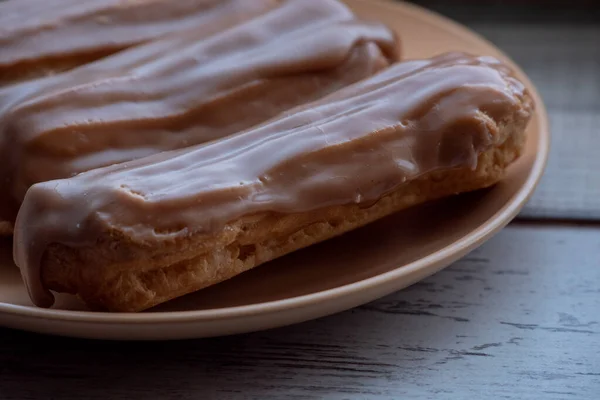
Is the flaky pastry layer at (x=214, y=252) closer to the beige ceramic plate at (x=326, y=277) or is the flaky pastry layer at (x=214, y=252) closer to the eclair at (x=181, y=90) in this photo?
the beige ceramic plate at (x=326, y=277)

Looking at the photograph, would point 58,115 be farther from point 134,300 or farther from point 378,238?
point 378,238

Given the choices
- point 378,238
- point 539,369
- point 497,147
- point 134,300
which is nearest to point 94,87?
point 134,300

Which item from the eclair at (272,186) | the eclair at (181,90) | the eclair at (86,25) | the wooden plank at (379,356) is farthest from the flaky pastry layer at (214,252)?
the eclair at (86,25)

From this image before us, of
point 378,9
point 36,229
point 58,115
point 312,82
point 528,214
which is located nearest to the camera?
point 36,229

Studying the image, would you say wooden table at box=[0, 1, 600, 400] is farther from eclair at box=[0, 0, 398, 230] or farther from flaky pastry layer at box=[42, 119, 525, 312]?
eclair at box=[0, 0, 398, 230]

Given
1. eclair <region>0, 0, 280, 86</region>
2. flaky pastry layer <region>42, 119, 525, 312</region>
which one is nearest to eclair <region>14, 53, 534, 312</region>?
flaky pastry layer <region>42, 119, 525, 312</region>

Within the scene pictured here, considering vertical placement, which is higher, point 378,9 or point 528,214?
point 378,9

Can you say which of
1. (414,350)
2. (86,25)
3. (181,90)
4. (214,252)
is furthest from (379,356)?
(86,25)
